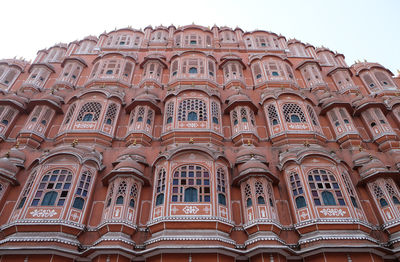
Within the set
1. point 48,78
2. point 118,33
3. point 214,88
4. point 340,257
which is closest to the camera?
point 340,257

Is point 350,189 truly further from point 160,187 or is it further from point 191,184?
point 160,187

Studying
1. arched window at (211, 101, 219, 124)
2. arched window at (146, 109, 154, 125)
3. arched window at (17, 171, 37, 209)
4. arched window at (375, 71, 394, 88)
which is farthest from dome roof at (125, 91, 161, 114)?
arched window at (375, 71, 394, 88)

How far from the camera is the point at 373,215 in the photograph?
1541 centimetres

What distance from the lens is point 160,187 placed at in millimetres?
15609

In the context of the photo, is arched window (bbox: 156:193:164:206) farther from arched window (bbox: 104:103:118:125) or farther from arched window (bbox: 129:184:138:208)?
arched window (bbox: 104:103:118:125)

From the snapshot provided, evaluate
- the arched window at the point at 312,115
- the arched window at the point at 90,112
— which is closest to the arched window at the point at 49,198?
the arched window at the point at 90,112

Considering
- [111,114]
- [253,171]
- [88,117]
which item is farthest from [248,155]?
[88,117]

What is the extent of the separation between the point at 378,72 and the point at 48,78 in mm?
27896

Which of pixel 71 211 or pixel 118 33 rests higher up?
pixel 118 33

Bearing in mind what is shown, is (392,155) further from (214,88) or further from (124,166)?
(124,166)

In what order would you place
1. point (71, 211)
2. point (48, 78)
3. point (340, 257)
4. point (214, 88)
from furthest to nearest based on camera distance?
point (48, 78), point (214, 88), point (71, 211), point (340, 257)

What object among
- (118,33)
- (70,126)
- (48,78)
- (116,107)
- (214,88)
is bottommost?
(70,126)

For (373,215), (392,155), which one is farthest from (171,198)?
(392,155)

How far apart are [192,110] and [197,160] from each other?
497 centimetres
